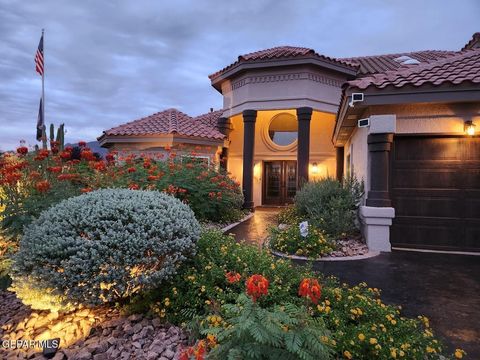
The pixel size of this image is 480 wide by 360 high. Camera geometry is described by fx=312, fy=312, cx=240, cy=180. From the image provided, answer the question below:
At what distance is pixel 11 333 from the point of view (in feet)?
11.9

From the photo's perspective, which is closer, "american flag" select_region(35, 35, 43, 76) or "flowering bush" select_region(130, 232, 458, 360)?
"flowering bush" select_region(130, 232, 458, 360)

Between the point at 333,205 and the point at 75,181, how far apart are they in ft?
19.9

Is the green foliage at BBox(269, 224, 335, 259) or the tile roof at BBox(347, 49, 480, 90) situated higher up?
the tile roof at BBox(347, 49, 480, 90)

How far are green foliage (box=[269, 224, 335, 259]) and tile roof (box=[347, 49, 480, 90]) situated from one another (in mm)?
3427

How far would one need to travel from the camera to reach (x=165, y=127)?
45.4 feet

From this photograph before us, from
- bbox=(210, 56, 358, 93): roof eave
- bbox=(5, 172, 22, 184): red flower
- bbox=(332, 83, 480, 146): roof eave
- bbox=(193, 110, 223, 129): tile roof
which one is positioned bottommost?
bbox=(5, 172, 22, 184): red flower

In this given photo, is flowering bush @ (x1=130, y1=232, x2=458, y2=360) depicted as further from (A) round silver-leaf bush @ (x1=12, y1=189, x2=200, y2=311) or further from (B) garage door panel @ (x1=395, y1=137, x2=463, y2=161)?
(B) garage door panel @ (x1=395, y1=137, x2=463, y2=161)

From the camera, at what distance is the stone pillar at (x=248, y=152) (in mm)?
14179

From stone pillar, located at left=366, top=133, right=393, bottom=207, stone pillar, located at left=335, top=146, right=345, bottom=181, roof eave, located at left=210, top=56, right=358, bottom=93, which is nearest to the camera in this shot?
stone pillar, located at left=366, top=133, right=393, bottom=207

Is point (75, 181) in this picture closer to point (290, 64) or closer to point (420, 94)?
point (420, 94)

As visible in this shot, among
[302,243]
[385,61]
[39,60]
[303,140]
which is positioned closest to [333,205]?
[302,243]

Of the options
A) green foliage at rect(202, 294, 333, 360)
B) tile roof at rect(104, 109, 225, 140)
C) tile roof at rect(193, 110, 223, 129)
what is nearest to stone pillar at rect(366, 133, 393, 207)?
green foliage at rect(202, 294, 333, 360)

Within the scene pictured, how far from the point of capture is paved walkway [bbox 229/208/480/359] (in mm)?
3361

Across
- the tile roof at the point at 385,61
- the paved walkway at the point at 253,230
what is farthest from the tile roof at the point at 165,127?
the tile roof at the point at 385,61
